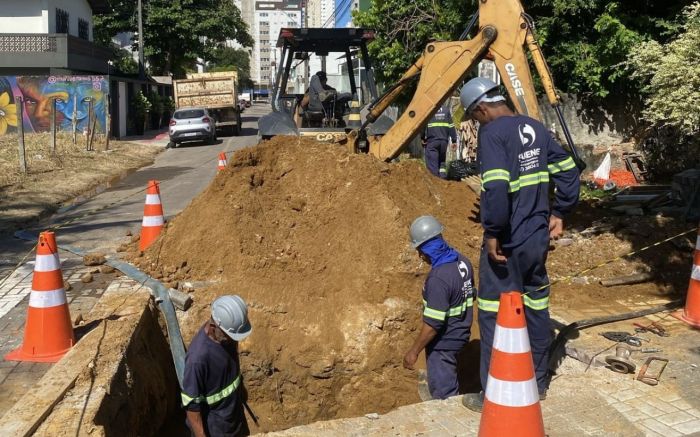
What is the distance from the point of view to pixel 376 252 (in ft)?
21.8

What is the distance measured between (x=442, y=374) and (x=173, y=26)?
3875 centimetres

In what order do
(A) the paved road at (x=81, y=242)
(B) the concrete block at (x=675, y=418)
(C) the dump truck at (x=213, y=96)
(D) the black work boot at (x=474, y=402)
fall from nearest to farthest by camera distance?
(B) the concrete block at (x=675, y=418), (D) the black work boot at (x=474, y=402), (A) the paved road at (x=81, y=242), (C) the dump truck at (x=213, y=96)

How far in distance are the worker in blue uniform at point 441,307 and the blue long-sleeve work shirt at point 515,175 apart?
1.79ft

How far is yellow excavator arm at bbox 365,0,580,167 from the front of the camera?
707 centimetres

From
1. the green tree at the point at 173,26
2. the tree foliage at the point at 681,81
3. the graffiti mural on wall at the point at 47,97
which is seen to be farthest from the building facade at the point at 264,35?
the tree foliage at the point at 681,81

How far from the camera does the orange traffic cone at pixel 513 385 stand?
3219 millimetres

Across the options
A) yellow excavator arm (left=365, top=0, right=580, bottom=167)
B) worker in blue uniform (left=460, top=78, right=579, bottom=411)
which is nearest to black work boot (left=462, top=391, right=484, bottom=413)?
worker in blue uniform (left=460, top=78, right=579, bottom=411)

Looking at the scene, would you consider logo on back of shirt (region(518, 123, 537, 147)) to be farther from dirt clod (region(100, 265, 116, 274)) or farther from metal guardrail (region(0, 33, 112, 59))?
metal guardrail (region(0, 33, 112, 59))

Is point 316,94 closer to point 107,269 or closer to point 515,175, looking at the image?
point 107,269

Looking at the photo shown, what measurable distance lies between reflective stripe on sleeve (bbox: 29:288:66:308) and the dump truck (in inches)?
1047

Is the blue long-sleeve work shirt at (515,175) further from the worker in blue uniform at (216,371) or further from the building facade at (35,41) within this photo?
the building facade at (35,41)

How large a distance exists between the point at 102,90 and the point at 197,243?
23036mm

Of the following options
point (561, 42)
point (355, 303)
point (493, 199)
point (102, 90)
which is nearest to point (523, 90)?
point (355, 303)

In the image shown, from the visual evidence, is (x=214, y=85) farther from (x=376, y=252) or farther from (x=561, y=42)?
(x=376, y=252)
